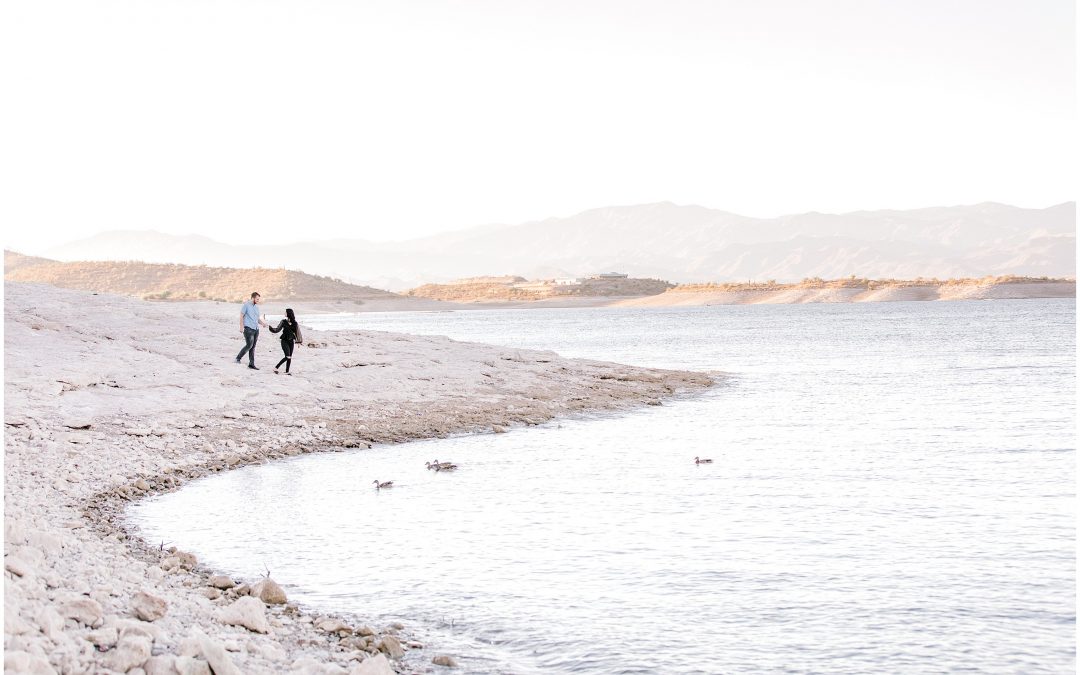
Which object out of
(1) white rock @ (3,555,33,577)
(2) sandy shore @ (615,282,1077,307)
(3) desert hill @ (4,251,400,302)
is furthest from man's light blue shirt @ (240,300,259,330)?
(2) sandy shore @ (615,282,1077,307)

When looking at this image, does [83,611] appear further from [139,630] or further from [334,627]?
[334,627]

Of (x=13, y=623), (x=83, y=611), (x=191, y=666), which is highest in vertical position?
(x=13, y=623)

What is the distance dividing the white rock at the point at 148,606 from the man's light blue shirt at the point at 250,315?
48.7 feet

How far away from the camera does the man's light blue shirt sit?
21422 mm

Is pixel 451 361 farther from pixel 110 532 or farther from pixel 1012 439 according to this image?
pixel 110 532

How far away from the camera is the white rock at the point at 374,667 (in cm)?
633

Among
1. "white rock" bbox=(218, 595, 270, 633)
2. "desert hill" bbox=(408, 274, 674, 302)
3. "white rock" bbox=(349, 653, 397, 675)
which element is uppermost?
"desert hill" bbox=(408, 274, 674, 302)

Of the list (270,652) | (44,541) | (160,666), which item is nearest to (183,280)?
(44,541)

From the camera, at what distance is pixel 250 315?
848 inches

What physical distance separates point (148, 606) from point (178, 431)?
1004cm

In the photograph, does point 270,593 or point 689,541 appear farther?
point 689,541

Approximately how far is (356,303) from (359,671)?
147763mm

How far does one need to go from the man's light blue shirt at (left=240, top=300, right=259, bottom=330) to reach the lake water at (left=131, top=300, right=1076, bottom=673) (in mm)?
5461

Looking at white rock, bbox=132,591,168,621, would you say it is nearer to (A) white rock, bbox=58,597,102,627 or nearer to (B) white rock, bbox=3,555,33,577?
(A) white rock, bbox=58,597,102,627
